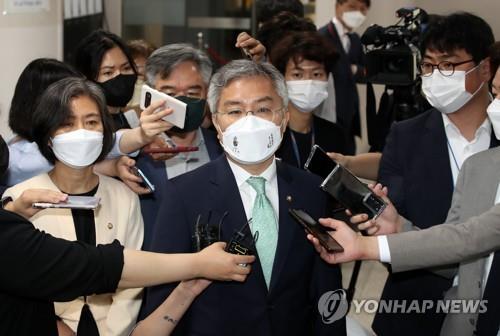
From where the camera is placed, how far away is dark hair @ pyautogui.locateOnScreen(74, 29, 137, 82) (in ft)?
13.4

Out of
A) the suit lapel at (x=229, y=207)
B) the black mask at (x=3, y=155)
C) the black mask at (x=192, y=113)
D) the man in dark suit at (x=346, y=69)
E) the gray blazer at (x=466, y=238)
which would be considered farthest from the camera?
the man in dark suit at (x=346, y=69)

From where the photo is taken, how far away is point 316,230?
248 cm

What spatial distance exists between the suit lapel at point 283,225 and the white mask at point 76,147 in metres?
0.67

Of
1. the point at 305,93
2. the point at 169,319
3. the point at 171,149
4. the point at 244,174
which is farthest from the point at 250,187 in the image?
the point at 305,93

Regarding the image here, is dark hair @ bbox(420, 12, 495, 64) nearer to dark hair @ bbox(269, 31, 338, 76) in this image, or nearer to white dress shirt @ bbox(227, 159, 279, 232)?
dark hair @ bbox(269, 31, 338, 76)

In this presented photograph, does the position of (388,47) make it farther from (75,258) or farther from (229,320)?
(75,258)

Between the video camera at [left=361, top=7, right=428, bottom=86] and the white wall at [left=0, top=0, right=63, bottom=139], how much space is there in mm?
2238

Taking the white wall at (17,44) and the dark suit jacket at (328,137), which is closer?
the dark suit jacket at (328,137)

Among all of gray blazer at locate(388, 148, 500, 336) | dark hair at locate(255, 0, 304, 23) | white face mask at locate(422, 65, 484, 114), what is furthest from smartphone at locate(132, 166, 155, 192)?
dark hair at locate(255, 0, 304, 23)

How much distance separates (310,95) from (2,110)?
2.19 meters

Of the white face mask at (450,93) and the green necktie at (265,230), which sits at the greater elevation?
the white face mask at (450,93)

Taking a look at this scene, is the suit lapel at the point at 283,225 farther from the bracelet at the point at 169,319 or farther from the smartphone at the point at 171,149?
the smartphone at the point at 171,149

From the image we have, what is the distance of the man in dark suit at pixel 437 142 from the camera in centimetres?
317

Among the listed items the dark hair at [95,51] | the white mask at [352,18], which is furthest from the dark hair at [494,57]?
the white mask at [352,18]
